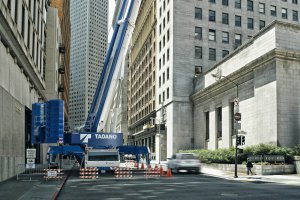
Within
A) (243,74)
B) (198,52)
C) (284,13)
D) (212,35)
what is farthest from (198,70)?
(284,13)

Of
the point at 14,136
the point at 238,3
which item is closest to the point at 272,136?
the point at 14,136

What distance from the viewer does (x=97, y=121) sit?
35.7 meters

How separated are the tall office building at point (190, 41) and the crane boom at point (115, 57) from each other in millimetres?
26076

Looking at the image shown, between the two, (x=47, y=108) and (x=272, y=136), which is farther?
(x=272, y=136)

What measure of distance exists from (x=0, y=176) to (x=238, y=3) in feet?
174

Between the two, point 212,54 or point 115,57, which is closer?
point 115,57

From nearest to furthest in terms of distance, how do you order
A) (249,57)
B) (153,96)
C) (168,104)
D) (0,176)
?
(0,176) → (249,57) → (168,104) → (153,96)

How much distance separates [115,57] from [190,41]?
3077cm

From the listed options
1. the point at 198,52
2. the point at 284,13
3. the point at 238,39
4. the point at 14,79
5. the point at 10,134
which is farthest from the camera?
the point at 284,13

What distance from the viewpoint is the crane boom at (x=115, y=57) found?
34625mm

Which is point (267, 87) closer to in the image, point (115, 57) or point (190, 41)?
point (115, 57)

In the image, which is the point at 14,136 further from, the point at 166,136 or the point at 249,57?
the point at 166,136

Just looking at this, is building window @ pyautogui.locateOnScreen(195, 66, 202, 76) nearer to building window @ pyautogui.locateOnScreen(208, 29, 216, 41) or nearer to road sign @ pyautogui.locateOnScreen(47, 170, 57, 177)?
building window @ pyautogui.locateOnScreen(208, 29, 216, 41)

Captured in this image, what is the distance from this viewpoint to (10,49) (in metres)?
Answer: 29.0
